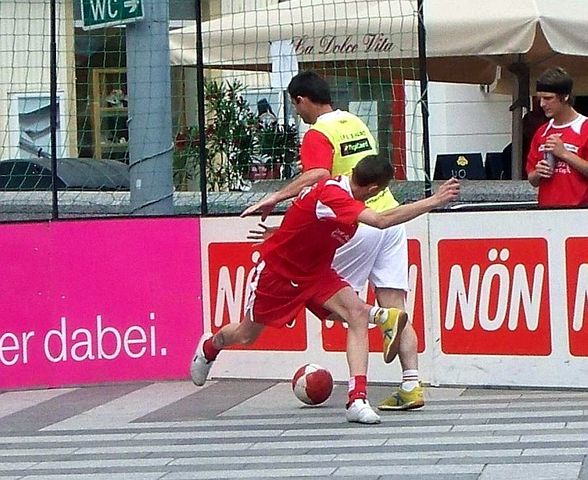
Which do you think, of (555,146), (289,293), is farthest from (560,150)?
(289,293)

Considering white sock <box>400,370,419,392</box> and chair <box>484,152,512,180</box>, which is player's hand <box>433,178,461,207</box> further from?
chair <box>484,152,512,180</box>

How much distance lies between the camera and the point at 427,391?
9273 millimetres

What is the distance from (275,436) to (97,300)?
2519mm

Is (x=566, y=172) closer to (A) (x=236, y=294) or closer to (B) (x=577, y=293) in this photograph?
(B) (x=577, y=293)

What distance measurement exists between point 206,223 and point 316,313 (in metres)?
1.75

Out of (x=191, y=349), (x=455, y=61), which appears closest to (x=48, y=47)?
(x=191, y=349)

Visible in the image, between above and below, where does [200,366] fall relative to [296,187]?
below

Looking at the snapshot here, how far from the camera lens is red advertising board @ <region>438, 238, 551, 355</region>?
9.02 metres

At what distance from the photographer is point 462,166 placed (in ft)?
50.6

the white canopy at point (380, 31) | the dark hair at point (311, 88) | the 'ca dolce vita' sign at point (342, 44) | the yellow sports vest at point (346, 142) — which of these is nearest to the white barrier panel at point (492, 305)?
the yellow sports vest at point (346, 142)

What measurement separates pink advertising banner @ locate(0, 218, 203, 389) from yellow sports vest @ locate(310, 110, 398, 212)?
5.56ft

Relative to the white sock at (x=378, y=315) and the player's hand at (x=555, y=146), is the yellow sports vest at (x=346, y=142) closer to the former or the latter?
the white sock at (x=378, y=315)

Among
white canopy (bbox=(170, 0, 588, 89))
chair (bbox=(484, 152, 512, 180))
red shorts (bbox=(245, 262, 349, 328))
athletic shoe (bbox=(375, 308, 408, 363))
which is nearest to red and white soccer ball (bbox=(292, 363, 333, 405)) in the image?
red shorts (bbox=(245, 262, 349, 328))

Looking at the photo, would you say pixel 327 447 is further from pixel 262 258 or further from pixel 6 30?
pixel 6 30
